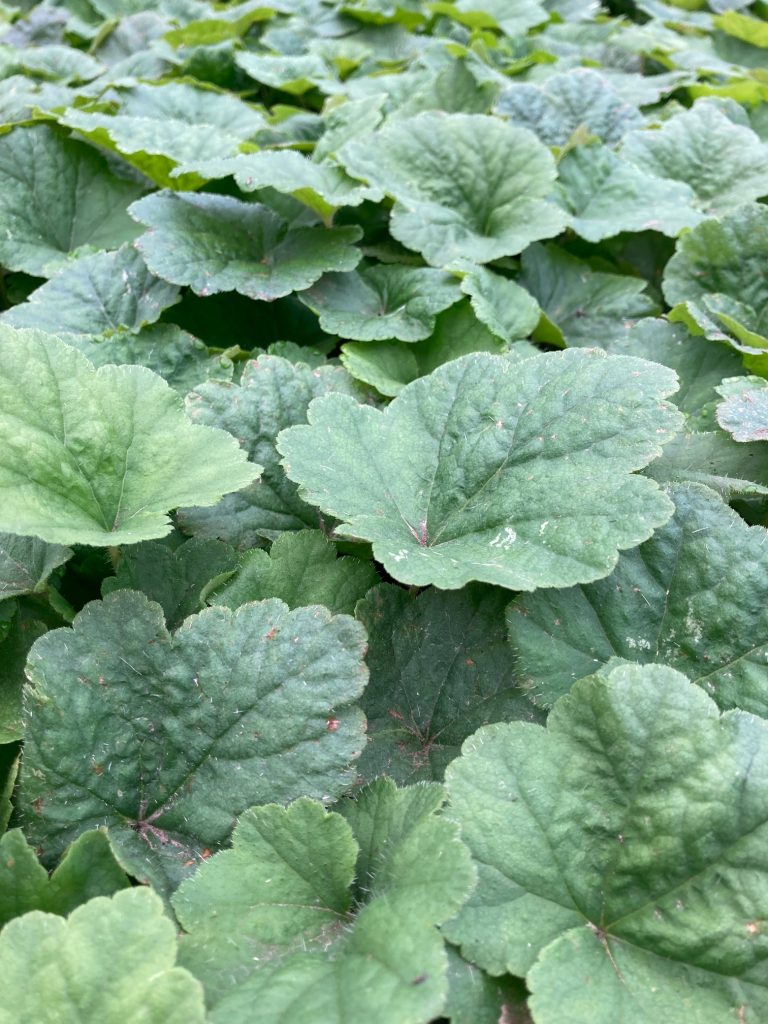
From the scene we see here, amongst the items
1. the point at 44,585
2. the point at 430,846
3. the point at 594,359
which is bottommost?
→ the point at 44,585

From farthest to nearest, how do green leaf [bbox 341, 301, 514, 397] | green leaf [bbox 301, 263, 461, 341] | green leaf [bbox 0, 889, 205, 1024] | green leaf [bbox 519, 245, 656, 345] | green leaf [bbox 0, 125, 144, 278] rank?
green leaf [bbox 0, 125, 144, 278]
green leaf [bbox 519, 245, 656, 345]
green leaf [bbox 301, 263, 461, 341]
green leaf [bbox 341, 301, 514, 397]
green leaf [bbox 0, 889, 205, 1024]

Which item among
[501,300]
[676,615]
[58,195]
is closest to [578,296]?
[501,300]

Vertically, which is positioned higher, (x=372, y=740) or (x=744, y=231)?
(x=744, y=231)

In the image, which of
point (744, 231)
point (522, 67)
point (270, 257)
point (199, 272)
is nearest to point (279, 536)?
point (199, 272)

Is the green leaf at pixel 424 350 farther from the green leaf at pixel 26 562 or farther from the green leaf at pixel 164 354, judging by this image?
the green leaf at pixel 26 562

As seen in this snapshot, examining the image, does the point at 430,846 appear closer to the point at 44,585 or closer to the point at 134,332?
the point at 44,585

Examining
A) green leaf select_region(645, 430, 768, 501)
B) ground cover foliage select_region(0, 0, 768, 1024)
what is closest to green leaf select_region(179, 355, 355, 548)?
ground cover foliage select_region(0, 0, 768, 1024)

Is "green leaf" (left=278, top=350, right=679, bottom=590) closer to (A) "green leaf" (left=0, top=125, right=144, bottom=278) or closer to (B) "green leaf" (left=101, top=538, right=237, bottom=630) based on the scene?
(B) "green leaf" (left=101, top=538, right=237, bottom=630)
